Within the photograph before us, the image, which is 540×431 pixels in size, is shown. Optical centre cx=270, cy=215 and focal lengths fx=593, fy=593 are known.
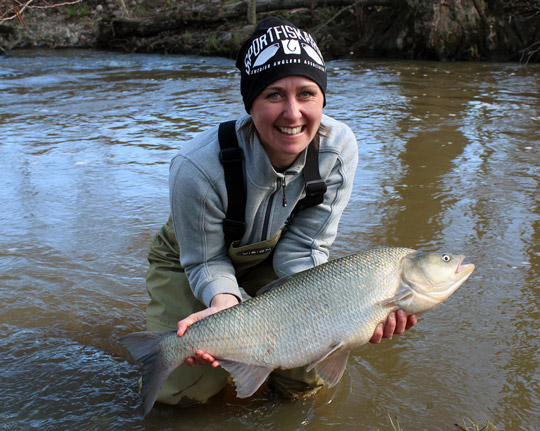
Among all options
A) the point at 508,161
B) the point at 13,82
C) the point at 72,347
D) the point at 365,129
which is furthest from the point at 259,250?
the point at 13,82

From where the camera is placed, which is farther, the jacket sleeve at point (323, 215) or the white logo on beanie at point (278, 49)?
the jacket sleeve at point (323, 215)

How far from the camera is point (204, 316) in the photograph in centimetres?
261

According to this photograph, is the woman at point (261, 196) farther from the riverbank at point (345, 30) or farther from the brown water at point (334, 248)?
the riverbank at point (345, 30)

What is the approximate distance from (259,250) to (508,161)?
379 cm

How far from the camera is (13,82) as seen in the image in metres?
11.6

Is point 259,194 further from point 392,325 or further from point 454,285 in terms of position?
point 454,285

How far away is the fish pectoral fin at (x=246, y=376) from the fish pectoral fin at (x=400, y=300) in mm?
→ 562

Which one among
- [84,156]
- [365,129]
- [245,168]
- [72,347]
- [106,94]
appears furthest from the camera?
[106,94]

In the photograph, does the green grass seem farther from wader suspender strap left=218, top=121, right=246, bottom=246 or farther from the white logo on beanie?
the white logo on beanie

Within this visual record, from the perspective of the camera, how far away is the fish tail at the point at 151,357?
2.50 metres

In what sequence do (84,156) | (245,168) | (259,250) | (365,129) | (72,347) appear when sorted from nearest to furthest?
(245,168), (259,250), (72,347), (84,156), (365,129)

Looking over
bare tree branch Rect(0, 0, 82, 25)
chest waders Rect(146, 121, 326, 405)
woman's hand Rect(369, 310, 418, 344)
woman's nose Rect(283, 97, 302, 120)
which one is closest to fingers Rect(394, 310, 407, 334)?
woman's hand Rect(369, 310, 418, 344)

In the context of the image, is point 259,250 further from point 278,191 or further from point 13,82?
point 13,82

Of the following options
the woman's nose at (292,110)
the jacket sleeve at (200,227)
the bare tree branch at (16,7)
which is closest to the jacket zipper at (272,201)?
the jacket sleeve at (200,227)
